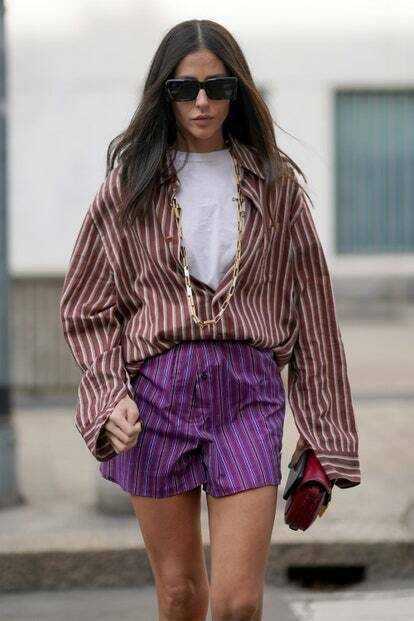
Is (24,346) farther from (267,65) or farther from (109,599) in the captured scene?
(267,65)

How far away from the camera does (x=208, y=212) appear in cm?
317

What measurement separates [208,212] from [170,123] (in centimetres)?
25

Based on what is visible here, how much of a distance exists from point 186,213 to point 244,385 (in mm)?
426

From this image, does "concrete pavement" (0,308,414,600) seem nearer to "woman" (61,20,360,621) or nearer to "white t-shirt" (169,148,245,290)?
"woman" (61,20,360,621)

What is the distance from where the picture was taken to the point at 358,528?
5320 millimetres

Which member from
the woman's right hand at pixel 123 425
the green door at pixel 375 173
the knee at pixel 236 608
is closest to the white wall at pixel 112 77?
the green door at pixel 375 173

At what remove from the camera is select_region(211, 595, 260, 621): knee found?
3.01 m

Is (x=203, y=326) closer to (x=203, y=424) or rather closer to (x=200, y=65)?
(x=203, y=424)

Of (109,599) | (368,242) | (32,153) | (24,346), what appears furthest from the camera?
(368,242)

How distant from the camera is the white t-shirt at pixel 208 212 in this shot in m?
3.13

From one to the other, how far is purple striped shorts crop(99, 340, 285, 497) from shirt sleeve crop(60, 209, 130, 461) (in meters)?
0.08

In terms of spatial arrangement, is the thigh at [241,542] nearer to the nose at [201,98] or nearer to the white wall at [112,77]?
the nose at [201,98]

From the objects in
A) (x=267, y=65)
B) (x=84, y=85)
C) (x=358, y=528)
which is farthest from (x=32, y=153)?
(x=358, y=528)

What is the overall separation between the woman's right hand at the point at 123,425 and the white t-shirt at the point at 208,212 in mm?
337
